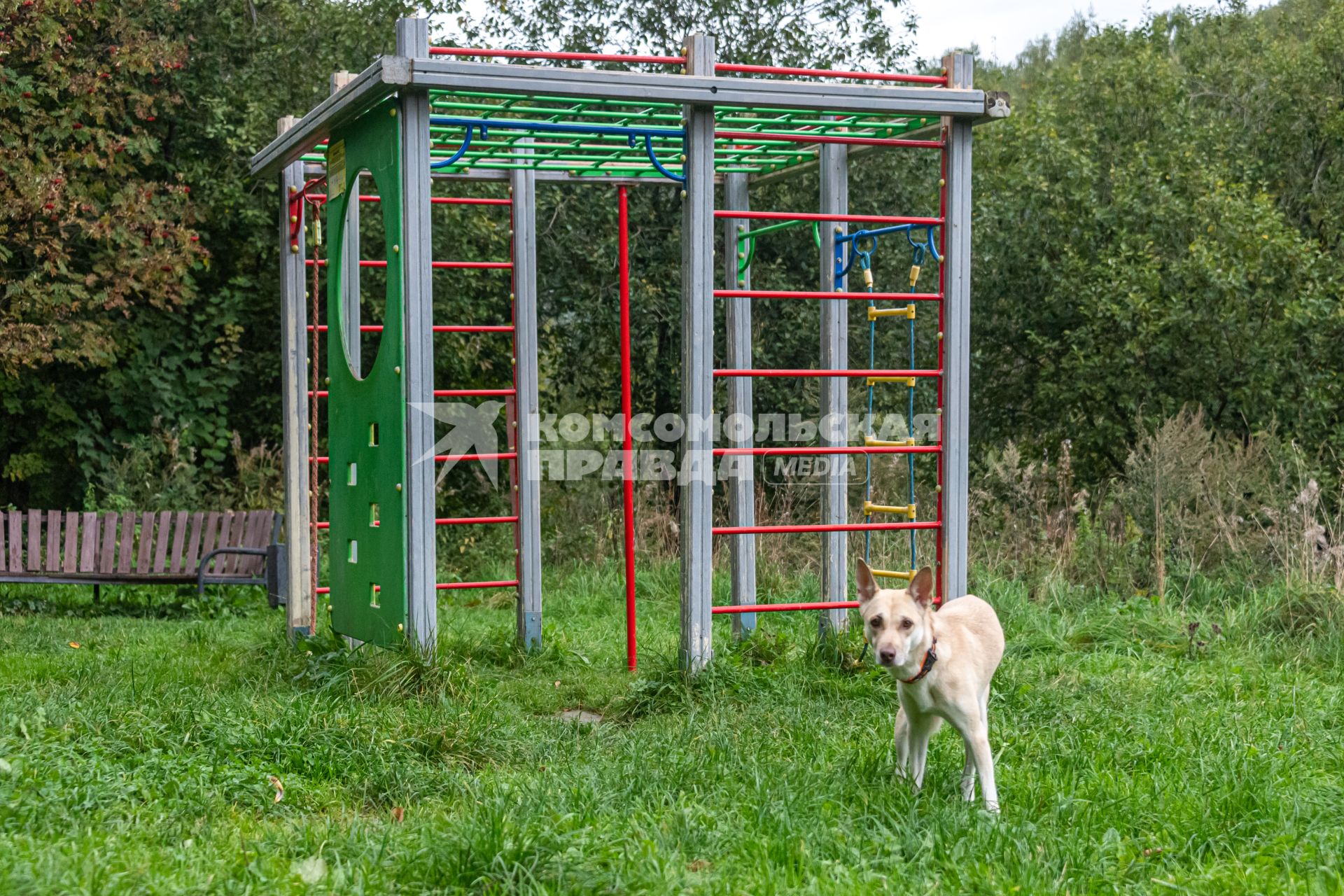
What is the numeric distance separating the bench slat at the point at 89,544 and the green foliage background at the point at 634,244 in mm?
1360

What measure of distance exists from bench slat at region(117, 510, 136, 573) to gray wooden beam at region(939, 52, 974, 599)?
6.12m

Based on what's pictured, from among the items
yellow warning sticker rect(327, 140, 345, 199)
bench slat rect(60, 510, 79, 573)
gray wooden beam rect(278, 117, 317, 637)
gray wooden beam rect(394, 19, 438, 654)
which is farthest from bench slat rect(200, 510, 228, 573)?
gray wooden beam rect(394, 19, 438, 654)

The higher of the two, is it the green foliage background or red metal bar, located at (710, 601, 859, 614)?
the green foliage background

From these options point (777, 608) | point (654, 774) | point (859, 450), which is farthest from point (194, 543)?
point (654, 774)

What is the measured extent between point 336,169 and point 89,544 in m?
4.22

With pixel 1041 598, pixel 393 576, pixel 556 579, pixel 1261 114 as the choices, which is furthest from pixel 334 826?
pixel 1261 114

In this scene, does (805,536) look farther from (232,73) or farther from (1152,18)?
(1152,18)

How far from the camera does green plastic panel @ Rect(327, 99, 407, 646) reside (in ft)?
19.9

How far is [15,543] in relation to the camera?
9492 mm

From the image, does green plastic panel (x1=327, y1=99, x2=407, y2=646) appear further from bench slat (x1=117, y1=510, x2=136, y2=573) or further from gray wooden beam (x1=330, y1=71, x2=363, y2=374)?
bench slat (x1=117, y1=510, x2=136, y2=573)

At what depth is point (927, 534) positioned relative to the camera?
34.3 feet

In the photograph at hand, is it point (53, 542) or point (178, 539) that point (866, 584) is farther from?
point (53, 542)

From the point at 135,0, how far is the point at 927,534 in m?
8.14

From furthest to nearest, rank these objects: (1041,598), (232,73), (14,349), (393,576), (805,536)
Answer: (232,73), (805,536), (14,349), (1041,598), (393,576)
